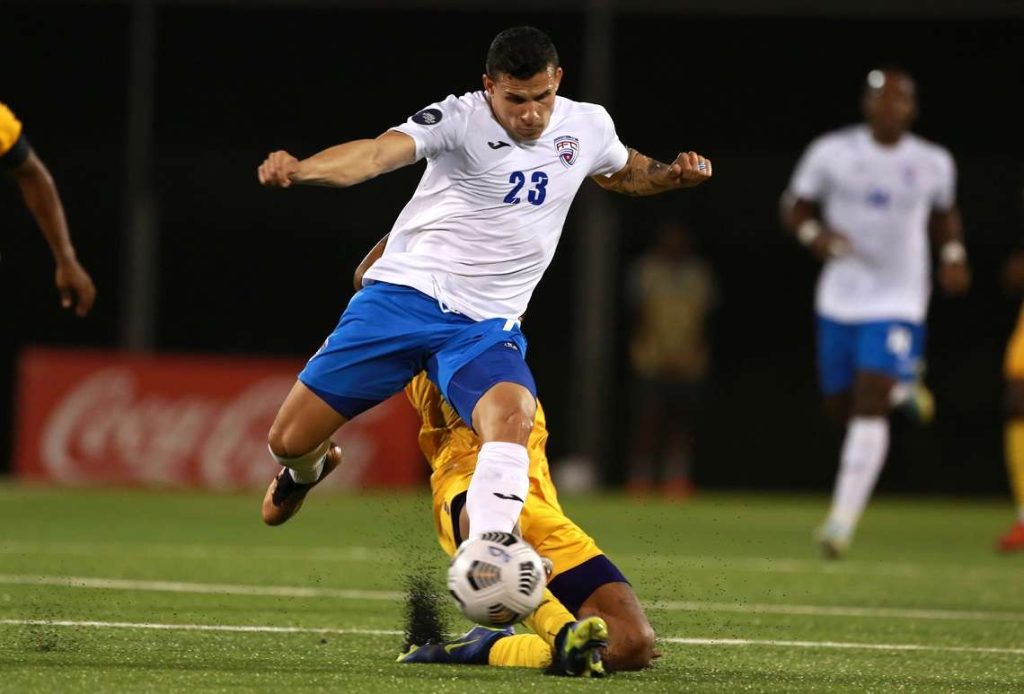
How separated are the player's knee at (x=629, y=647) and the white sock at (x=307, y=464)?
128 cm

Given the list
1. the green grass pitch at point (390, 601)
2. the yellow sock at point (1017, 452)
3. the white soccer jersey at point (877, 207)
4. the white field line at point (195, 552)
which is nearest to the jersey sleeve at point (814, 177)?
the white soccer jersey at point (877, 207)

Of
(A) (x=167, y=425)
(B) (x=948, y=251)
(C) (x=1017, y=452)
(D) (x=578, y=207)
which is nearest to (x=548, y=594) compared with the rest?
(B) (x=948, y=251)

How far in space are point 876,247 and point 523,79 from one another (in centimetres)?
545

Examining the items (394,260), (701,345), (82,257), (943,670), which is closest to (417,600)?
(394,260)

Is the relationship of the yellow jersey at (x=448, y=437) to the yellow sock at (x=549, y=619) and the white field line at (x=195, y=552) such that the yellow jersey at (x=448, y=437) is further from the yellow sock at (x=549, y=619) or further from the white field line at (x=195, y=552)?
the white field line at (x=195, y=552)

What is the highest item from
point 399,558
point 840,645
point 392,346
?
point 392,346

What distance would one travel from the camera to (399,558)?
9742 mm

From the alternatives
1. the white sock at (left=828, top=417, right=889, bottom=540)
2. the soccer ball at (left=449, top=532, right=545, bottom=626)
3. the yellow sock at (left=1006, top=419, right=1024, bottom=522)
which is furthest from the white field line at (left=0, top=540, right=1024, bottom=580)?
the soccer ball at (left=449, top=532, right=545, bottom=626)

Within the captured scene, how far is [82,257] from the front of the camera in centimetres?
1670

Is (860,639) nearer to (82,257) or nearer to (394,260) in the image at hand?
(394,260)

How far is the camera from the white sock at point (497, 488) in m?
5.35

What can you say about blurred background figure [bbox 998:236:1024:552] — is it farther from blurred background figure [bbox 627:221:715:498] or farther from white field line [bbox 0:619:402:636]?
white field line [bbox 0:619:402:636]

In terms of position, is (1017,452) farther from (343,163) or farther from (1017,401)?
(343,163)

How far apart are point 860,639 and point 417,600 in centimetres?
171
